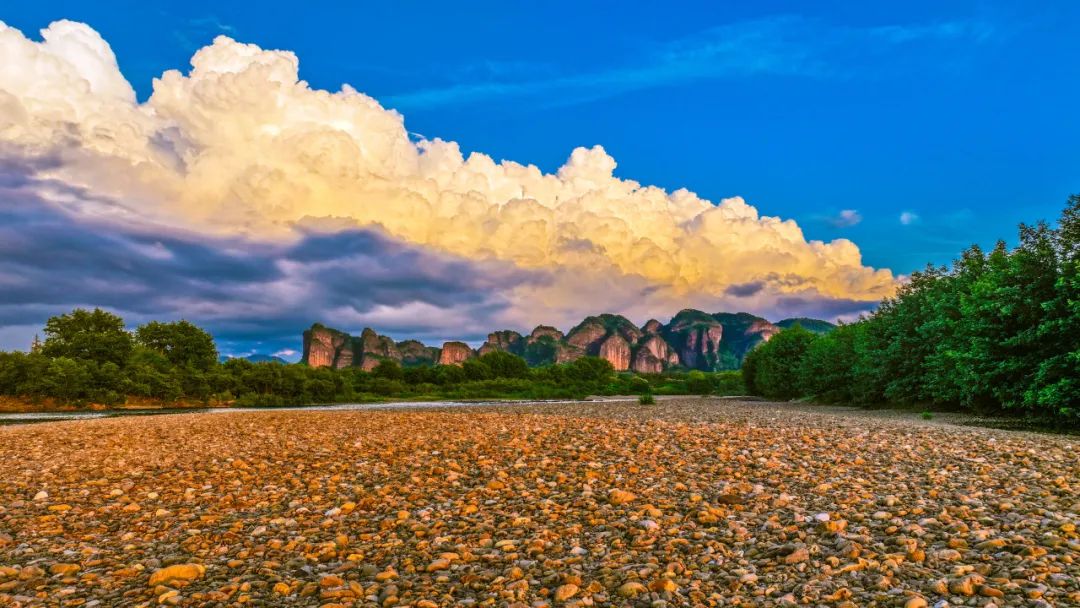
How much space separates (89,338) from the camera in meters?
79.6

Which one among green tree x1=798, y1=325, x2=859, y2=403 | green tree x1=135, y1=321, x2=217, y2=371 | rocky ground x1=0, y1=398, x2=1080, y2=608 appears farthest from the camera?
green tree x1=135, y1=321, x2=217, y2=371

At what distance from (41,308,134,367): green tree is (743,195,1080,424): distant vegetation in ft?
292

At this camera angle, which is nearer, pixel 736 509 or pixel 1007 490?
pixel 736 509

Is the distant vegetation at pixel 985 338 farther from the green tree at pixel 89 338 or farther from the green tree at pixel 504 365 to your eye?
the green tree at pixel 504 365

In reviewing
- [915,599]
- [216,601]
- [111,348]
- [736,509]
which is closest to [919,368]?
[736,509]

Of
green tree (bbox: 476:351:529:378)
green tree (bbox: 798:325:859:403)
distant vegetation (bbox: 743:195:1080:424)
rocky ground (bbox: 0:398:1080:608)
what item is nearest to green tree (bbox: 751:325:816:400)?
green tree (bbox: 798:325:859:403)

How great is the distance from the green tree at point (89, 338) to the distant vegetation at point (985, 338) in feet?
292

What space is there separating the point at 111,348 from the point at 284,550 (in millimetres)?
87801

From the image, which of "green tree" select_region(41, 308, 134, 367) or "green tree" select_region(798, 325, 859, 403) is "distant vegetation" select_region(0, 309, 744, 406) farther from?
"green tree" select_region(798, 325, 859, 403)

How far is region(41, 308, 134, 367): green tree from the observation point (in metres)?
79.2

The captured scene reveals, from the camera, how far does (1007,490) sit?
1234 cm

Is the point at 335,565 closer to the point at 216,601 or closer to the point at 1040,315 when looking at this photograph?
the point at 216,601

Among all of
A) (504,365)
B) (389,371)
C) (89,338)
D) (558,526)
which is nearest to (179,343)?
(89,338)

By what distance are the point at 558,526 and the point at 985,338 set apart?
30422 millimetres
